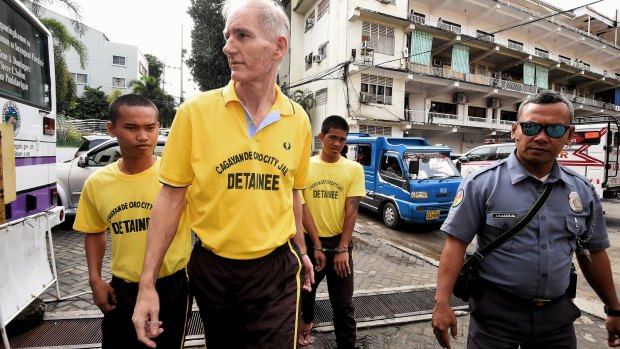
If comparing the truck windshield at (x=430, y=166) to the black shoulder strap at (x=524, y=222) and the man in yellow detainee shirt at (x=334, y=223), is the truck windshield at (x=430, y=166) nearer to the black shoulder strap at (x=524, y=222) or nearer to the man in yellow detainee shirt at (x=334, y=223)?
the man in yellow detainee shirt at (x=334, y=223)

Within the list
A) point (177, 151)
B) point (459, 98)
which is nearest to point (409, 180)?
point (177, 151)

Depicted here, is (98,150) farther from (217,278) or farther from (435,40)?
(435,40)

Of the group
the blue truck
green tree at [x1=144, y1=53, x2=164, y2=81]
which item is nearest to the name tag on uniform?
the blue truck

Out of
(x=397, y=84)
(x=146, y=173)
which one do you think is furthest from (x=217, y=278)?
(x=397, y=84)

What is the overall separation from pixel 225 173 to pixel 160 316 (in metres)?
0.99

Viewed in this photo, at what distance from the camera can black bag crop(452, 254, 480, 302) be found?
1.95m

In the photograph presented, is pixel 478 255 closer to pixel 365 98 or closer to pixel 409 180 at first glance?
pixel 409 180

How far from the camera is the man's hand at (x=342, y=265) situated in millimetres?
2797

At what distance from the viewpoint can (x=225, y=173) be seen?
1428 millimetres

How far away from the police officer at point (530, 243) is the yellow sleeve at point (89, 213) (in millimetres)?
1987

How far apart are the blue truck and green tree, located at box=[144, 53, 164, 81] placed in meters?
42.6

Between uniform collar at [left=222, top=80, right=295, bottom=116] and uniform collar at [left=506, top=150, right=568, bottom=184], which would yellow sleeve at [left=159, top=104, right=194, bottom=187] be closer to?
uniform collar at [left=222, top=80, right=295, bottom=116]

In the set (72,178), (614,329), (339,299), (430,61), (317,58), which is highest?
(430,61)

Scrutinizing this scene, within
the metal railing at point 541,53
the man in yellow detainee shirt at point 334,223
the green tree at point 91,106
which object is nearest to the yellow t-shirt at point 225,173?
the man in yellow detainee shirt at point 334,223
